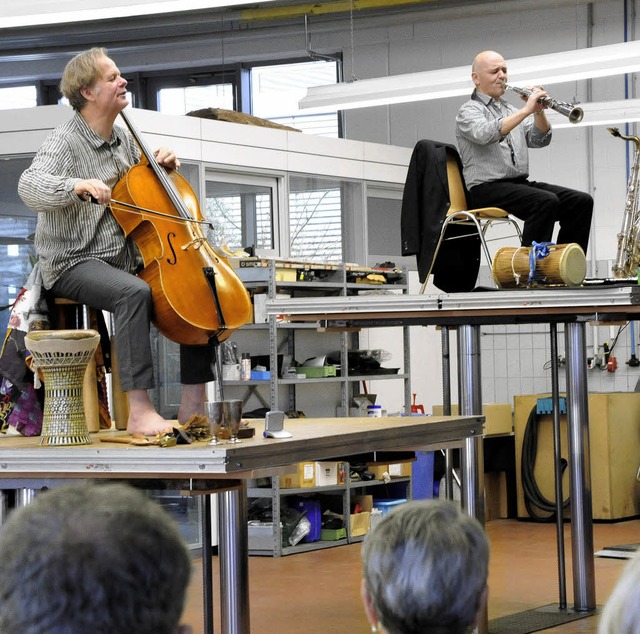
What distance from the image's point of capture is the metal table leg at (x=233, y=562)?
3002 millimetres

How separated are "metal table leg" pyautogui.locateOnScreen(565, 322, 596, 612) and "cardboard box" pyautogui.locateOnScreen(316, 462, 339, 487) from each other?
2690mm

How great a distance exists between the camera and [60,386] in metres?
3.13

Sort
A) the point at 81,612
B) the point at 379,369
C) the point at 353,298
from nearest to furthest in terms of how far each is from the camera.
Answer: the point at 81,612 < the point at 353,298 < the point at 379,369

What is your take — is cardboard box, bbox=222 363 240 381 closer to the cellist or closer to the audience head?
the cellist

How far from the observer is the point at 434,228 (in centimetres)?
514

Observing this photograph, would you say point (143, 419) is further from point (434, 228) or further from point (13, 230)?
point (13, 230)

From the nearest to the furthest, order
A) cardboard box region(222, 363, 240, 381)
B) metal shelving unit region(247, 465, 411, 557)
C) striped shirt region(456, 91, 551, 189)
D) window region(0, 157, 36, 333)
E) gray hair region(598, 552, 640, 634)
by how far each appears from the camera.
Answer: gray hair region(598, 552, 640, 634) < striped shirt region(456, 91, 551, 189) < window region(0, 157, 36, 333) < metal shelving unit region(247, 465, 411, 557) < cardboard box region(222, 363, 240, 381)

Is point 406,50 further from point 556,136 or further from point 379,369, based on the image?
point 379,369

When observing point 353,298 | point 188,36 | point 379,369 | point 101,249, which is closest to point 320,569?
point 379,369

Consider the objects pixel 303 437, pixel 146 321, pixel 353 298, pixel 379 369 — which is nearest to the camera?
pixel 303 437

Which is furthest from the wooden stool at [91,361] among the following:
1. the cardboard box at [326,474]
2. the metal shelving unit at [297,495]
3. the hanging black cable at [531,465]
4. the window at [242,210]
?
the hanging black cable at [531,465]

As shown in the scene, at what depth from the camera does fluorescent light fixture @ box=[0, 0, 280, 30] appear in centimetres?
507

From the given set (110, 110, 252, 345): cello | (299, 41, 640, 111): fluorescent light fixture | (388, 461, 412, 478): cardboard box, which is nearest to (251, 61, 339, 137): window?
(299, 41, 640, 111): fluorescent light fixture

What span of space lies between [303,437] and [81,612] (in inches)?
79.1
